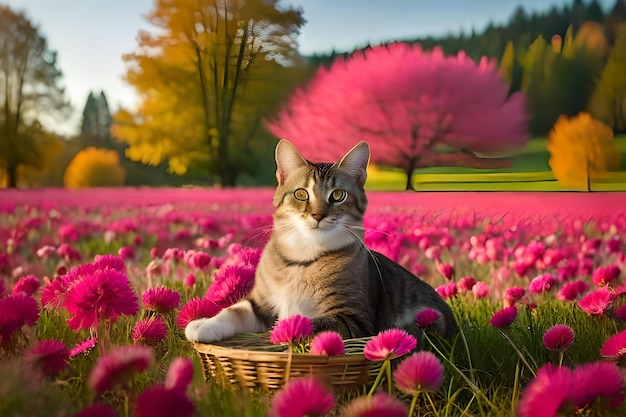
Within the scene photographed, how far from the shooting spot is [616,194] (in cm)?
194

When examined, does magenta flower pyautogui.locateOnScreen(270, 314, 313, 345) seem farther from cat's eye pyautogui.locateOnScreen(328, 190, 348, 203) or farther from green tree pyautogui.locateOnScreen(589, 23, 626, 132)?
green tree pyautogui.locateOnScreen(589, 23, 626, 132)

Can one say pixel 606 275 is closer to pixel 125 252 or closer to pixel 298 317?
pixel 298 317

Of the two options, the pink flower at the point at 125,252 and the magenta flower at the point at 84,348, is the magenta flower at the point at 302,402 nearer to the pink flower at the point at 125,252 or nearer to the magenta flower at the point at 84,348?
the magenta flower at the point at 84,348

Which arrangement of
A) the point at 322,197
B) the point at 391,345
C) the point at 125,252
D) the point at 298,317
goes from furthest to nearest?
1. the point at 125,252
2. the point at 322,197
3. the point at 298,317
4. the point at 391,345

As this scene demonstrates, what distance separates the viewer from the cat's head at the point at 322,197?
4.49 ft

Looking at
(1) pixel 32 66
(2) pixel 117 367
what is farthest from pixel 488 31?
(2) pixel 117 367

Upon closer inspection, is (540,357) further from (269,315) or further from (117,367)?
(117,367)

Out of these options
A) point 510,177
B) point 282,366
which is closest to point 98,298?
point 282,366

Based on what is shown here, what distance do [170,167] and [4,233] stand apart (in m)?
0.65

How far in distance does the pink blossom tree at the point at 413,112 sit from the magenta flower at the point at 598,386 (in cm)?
121

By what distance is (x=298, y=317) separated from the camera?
959 mm

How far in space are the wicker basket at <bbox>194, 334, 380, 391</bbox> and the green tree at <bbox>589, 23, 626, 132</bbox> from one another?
122 cm

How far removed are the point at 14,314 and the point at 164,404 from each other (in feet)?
1.67

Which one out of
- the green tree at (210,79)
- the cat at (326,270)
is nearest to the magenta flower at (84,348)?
the cat at (326,270)
